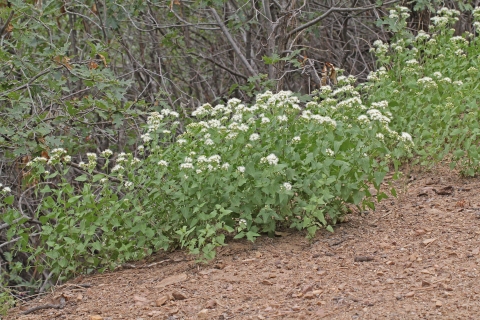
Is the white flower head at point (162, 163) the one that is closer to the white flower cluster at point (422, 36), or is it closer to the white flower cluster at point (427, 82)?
the white flower cluster at point (427, 82)

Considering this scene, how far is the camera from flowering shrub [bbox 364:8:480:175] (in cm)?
503

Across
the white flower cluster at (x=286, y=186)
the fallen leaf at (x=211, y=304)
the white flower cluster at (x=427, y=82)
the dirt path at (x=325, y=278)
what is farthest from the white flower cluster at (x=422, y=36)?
the fallen leaf at (x=211, y=304)

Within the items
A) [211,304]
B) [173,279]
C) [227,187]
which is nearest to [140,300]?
[173,279]

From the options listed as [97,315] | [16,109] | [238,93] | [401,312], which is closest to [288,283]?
[401,312]

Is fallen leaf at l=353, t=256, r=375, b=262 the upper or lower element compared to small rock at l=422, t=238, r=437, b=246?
upper

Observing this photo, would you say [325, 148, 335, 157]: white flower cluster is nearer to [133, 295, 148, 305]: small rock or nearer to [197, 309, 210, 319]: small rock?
[197, 309, 210, 319]: small rock

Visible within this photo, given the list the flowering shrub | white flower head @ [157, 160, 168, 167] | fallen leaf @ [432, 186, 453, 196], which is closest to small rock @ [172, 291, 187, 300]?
white flower head @ [157, 160, 168, 167]

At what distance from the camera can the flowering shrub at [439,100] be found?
16.5ft

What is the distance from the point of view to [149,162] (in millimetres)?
4438

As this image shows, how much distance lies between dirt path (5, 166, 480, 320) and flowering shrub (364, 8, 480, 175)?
1.56 ft

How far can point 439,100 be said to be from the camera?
5332 millimetres

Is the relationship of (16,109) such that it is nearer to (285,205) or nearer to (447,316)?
(285,205)

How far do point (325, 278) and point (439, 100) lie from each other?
221 cm

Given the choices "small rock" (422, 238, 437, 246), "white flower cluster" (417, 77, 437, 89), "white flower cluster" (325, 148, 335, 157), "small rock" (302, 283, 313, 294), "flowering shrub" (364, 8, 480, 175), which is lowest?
"small rock" (422, 238, 437, 246)
